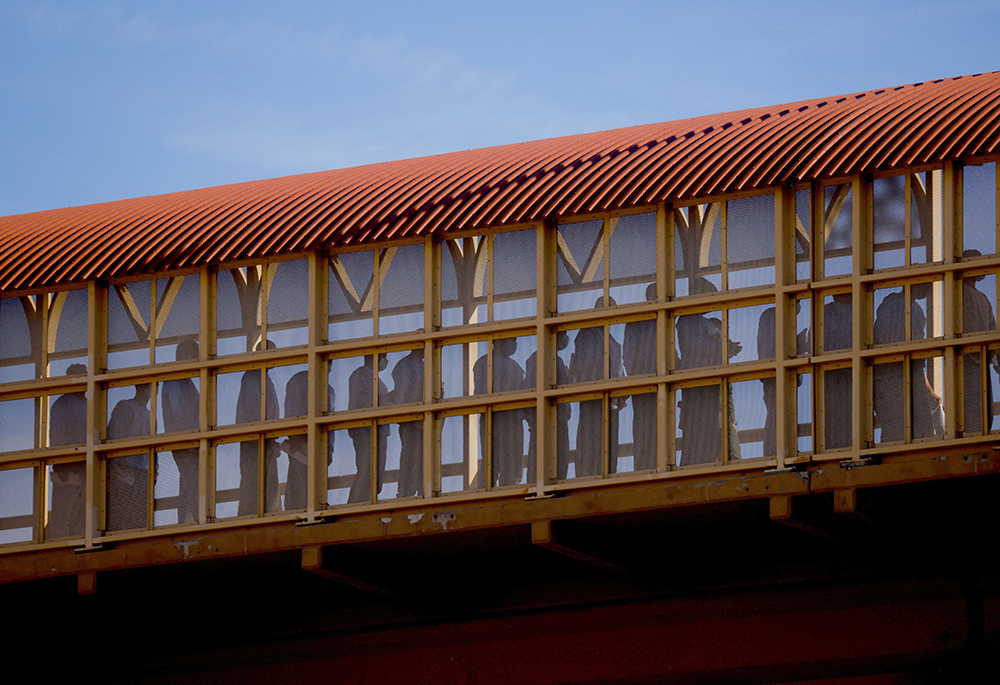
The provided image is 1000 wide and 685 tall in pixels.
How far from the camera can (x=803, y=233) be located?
50.4 ft

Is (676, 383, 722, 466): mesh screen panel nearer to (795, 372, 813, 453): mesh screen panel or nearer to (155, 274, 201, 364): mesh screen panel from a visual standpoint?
(795, 372, 813, 453): mesh screen panel

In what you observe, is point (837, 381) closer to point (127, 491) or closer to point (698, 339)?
point (698, 339)

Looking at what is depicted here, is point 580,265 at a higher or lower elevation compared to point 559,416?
higher

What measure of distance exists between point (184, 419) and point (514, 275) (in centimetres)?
420

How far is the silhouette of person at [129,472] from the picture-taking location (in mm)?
16797

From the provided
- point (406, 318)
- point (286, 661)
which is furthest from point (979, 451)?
point (286, 661)

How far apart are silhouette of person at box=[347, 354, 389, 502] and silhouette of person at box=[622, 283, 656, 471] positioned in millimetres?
2784

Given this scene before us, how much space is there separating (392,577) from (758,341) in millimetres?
5134

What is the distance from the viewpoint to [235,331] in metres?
17.1

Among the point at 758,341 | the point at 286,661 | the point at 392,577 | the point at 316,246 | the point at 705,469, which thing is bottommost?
the point at 286,661

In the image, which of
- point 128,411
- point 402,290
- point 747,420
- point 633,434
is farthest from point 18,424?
point 747,420

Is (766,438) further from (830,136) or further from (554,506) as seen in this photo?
(830,136)

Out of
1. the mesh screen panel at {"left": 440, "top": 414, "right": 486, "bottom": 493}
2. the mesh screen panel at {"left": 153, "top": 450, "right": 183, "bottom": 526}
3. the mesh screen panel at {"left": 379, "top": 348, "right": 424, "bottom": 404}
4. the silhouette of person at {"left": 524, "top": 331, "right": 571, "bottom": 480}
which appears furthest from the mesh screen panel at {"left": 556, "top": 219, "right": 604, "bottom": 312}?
the mesh screen panel at {"left": 153, "top": 450, "right": 183, "bottom": 526}

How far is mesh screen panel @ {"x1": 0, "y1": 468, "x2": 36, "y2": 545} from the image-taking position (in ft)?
55.8
